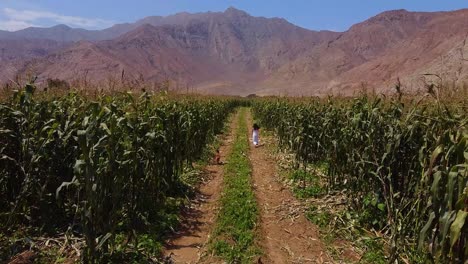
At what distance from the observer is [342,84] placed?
98.8 meters

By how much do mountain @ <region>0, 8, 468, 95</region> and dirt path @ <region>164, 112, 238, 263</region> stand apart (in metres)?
78.4

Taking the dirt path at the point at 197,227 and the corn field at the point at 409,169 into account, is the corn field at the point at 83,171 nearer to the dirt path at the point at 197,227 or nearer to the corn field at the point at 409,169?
the dirt path at the point at 197,227

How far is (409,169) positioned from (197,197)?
430 cm

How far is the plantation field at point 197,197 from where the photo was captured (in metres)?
4.52

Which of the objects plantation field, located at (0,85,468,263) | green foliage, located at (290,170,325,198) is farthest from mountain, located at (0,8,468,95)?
plantation field, located at (0,85,468,263)

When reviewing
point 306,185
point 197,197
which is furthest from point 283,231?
point 306,185

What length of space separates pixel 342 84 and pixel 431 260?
98.8m

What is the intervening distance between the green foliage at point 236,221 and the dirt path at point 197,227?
0.57ft

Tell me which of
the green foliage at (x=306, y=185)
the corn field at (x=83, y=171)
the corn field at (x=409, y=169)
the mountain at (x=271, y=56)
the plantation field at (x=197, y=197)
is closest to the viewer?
the corn field at (x=409, y=169)

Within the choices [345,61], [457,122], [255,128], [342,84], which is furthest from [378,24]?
[457,122]

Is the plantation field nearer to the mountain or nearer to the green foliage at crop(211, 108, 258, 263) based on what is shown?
the green foliage at crop(211, 108, 258, 263)

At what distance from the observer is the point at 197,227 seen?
6.93 m

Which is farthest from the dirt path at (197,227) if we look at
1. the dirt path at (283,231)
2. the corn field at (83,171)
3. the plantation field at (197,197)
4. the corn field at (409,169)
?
the corn field at (409,169)

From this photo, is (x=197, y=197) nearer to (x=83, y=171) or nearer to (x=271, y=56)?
(x=83, y=171)
